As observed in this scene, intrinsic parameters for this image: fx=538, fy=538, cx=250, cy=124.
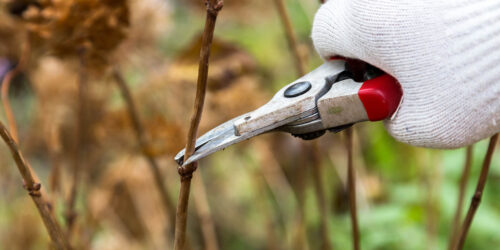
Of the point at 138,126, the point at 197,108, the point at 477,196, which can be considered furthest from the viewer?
the point at 138,126

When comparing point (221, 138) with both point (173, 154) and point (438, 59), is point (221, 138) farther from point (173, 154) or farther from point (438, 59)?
point (173, 154)

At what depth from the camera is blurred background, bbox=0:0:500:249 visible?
609mm

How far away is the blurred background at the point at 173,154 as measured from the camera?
0.61 metres

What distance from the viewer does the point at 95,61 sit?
2.00 ft

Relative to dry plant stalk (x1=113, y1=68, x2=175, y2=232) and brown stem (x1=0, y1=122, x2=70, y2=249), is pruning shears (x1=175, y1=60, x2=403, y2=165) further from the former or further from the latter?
dry plant stalk (x1=113, y1=68, x2=175, y2=232)

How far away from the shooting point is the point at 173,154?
0.69 m

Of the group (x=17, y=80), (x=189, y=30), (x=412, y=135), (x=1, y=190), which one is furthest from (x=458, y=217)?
(x=189, y=30)

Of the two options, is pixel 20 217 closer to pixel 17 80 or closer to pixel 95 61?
pixel 17 80

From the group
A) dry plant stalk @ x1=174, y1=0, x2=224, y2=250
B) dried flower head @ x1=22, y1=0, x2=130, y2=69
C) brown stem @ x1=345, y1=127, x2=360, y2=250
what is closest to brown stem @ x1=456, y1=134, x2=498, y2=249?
brown stem @ x1=345, y1=127, x2=360, y2=250

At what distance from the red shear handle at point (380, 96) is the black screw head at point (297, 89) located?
1.3 inches

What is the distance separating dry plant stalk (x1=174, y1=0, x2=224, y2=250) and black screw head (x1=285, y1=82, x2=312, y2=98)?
0.06 meters

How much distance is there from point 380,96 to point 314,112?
4 cm

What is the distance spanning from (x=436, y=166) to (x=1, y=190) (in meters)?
0.92

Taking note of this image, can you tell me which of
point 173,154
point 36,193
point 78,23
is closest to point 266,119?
point 36,193
